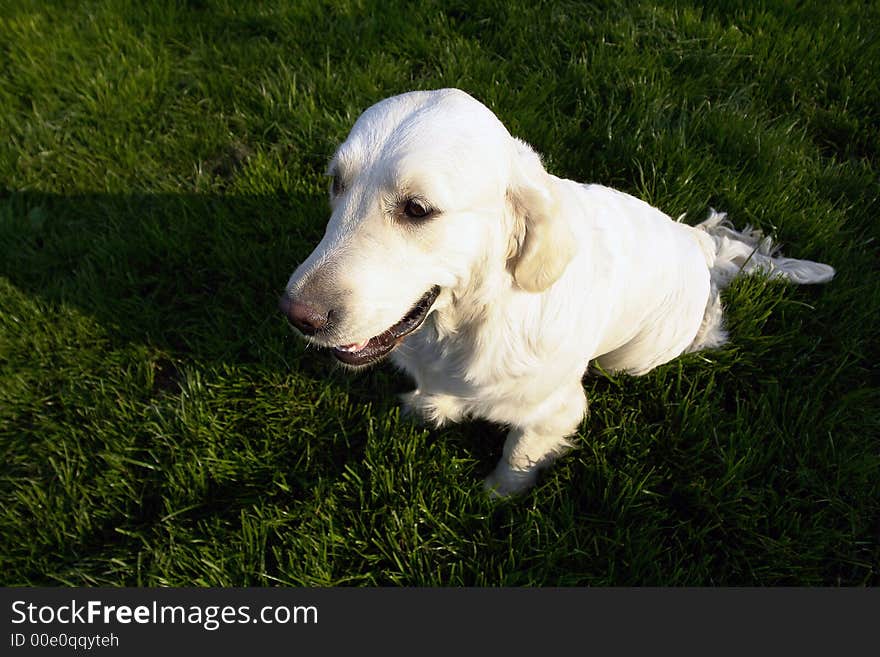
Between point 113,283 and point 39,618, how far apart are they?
1717mm

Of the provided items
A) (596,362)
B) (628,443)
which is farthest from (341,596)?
(596,362)

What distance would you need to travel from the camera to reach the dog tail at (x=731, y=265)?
2867mm

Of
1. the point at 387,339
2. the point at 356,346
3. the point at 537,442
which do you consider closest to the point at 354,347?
the point at 356,346

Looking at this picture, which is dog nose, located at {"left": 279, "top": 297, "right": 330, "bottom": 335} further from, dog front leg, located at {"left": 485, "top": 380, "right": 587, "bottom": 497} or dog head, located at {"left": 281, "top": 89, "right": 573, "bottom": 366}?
dog front leg, located at {"left": 485, "top": 380, "right": 587, "bottom": 497}

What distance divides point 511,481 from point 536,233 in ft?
4.18

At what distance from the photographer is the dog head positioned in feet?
5.65

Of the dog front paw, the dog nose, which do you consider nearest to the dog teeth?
the dog nose

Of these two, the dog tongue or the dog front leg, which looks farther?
the dog front leg

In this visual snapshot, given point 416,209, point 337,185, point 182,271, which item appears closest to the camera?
point 416,209

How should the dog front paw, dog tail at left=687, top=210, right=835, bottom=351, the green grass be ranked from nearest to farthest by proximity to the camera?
the green grass < the dog front paw < dog tail at left=687, top=210, right=835, bottom=351

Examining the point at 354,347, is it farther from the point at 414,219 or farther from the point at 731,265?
the point at 731,265

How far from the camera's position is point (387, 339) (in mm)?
1964

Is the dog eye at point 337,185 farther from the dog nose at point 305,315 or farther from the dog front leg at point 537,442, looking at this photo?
the dog front leg at point 537,442

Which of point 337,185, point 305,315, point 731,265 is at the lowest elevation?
point 731,265
